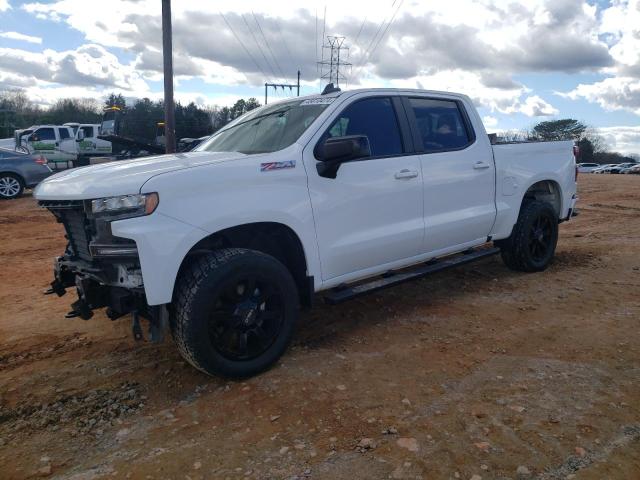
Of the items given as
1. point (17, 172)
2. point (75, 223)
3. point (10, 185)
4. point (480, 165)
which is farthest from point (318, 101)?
point (10, 185)

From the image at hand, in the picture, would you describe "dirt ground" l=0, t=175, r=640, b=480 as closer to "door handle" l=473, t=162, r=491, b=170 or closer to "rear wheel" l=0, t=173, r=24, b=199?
"door handle" l=473, t=162, r=491, b=170

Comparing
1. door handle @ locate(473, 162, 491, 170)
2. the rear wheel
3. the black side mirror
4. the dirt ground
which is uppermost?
the black side mirror

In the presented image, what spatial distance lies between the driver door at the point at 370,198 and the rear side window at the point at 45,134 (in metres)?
23.9

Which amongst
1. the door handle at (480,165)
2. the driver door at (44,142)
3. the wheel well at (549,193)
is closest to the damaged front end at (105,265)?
the door handle at (480,165)

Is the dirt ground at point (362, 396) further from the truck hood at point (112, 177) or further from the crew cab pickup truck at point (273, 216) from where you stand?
the truck hood at point (112, 177)

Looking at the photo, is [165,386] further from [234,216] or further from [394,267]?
[394,267]

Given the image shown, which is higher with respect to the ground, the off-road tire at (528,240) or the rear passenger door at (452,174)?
the rear passenger door at (452,174)

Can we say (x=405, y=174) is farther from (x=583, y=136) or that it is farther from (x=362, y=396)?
(x=583, y=136)

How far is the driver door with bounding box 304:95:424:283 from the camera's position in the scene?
12.7ft

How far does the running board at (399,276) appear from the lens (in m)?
3.99

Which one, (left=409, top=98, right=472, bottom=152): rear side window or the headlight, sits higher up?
(left=409, top=98, right=472, bottom=152): rear side window

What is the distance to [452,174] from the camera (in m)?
4.78

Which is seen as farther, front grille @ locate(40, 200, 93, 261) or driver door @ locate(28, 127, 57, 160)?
driver door @ locate(28, 127, 57, 160)

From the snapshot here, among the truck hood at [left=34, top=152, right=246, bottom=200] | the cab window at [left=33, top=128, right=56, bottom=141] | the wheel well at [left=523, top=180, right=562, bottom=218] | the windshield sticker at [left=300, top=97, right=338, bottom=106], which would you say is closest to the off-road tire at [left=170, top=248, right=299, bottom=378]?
the truck hood at [left=34, top=152, right=246, bottom=200]
